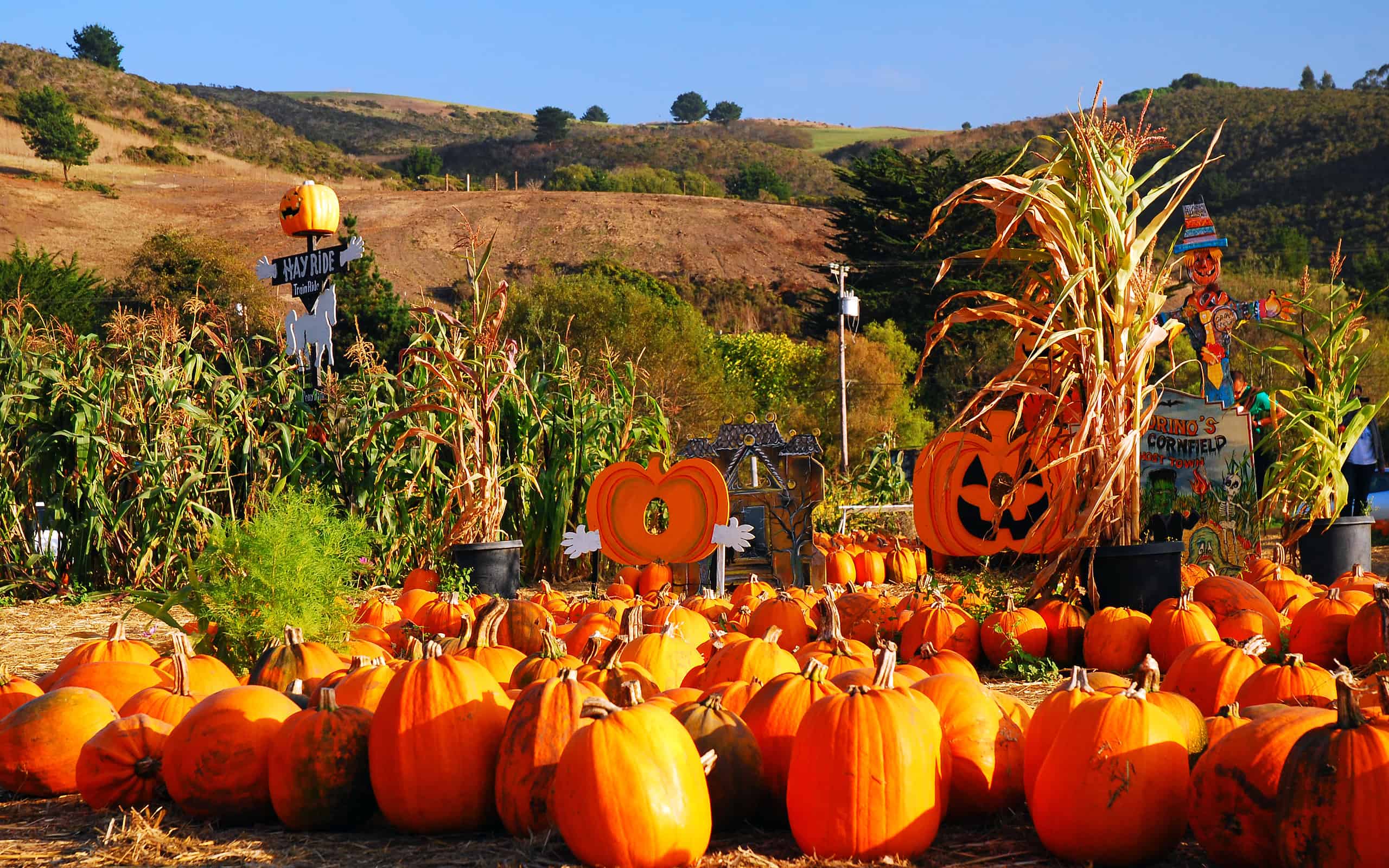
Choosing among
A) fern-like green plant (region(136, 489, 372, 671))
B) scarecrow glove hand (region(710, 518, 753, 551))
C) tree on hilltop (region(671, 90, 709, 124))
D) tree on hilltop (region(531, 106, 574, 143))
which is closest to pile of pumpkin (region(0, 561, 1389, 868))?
fern-like green plant (region(136, 489, 372, 671))

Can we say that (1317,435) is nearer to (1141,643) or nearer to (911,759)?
(1141,643)

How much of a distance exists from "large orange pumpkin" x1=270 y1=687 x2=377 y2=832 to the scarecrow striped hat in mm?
7803

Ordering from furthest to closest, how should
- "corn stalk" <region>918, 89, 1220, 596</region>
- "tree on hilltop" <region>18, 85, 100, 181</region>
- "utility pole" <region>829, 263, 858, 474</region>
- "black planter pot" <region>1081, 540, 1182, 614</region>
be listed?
"tree on hilltop" <region>18, 85, 100, 181</region>, "utility pole" <region>829, 263, 858, 474</region>, "black planter pot" <region>1081, 540, 1182, 614</region>, "corn stalk" <region>918, 89, 1220, 596</region>

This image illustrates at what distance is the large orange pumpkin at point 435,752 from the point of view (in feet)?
8.53

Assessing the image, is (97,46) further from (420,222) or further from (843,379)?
(843,379)

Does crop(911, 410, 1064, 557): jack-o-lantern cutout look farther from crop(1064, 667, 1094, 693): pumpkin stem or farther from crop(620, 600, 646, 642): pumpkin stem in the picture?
crop(1064, 667, 1094, 693): pumpkin stem

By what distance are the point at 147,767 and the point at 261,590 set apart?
1108 millimetres

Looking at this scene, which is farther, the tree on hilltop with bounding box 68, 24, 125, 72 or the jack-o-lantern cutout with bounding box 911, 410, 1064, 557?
the tree on hilltop with bounding box 68, 24, 125, 72

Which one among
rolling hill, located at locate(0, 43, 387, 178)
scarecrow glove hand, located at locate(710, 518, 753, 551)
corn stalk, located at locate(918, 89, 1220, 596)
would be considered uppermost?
rolling hill, located at locate(0, 43, 387, 178)

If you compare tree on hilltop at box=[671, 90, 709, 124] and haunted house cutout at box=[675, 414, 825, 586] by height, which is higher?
tree on hilltop at box=[671, 90, 709, 124]

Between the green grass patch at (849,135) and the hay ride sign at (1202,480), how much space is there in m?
95.5

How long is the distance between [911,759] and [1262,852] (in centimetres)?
71

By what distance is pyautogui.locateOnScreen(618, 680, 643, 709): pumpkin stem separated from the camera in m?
2.42

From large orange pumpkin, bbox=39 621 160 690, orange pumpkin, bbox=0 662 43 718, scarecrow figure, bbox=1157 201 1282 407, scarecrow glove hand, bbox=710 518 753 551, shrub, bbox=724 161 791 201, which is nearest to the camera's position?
orange pumpkin, bbox=0 662 43 718
